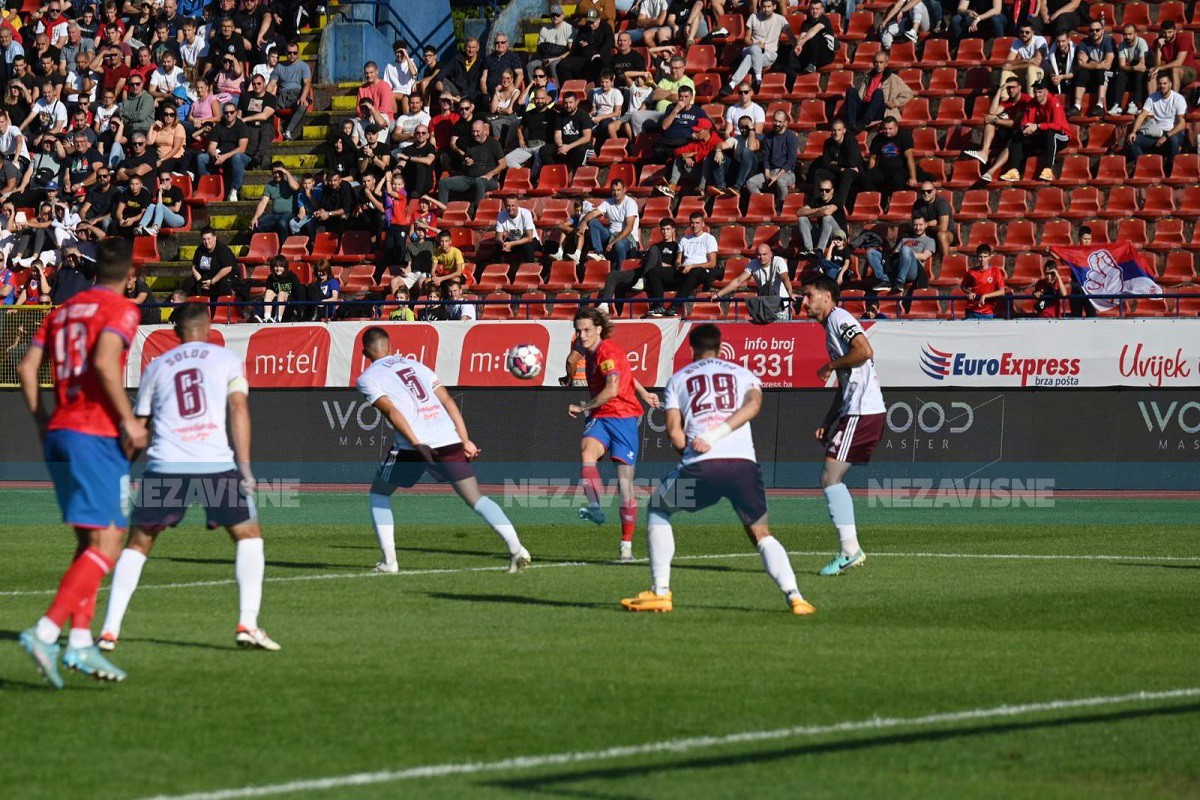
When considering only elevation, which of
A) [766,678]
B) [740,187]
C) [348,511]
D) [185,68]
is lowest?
[348,511]

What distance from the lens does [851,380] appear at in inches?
603

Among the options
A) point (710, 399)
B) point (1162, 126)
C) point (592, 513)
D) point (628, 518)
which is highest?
point (1162, 126)

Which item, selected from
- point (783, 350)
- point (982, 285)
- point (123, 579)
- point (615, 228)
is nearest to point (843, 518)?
point (123, 579)

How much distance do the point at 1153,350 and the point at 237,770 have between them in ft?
64.1

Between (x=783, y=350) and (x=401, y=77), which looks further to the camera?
(x=401, y=77)

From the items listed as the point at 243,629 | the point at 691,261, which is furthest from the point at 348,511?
the point at 243,629

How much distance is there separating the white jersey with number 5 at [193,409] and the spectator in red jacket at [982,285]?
56.9ft

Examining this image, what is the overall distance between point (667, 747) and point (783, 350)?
18748 mm

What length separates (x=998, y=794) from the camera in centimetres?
657

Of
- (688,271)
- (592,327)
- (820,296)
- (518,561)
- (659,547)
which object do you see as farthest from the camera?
(688,271)

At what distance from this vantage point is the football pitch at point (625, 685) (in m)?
6.88

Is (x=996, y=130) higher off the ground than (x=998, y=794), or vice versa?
(x=996, y=130)

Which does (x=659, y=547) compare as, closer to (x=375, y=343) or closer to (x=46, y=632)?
(x=375, y=343)

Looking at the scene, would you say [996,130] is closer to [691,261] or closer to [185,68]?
[691,261]
